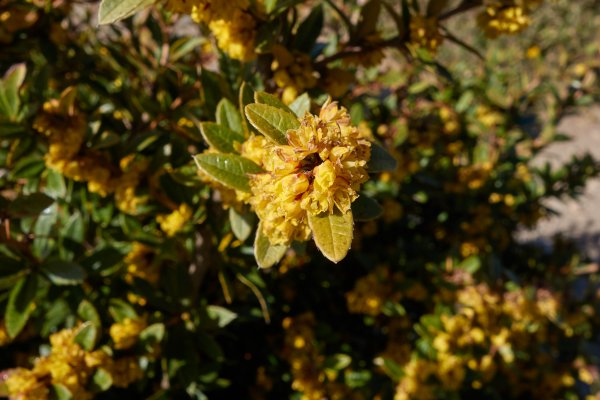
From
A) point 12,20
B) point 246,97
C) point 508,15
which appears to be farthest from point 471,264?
point 12,20

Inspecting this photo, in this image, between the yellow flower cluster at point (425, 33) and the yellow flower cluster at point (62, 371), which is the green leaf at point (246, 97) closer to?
the yellow flower cluster at point (425, 33)

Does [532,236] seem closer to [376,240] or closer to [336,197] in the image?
[376,240]

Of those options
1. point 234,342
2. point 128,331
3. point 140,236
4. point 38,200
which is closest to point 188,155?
point 140,236

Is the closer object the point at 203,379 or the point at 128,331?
the point at 128,331

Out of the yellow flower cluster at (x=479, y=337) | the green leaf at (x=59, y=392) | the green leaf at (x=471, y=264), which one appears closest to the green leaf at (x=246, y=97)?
the green leaf at (x=59, y=392)

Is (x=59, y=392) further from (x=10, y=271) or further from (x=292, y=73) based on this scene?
(x=292, y=73)

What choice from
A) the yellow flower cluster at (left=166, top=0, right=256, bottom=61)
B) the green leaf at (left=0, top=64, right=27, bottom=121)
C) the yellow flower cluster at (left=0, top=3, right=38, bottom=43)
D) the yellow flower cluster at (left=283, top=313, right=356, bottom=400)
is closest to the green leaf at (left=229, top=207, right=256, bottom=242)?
the yellow flower cluster at (left=166, top=0, right=256, bottom=61)

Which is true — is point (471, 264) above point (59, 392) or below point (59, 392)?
below
